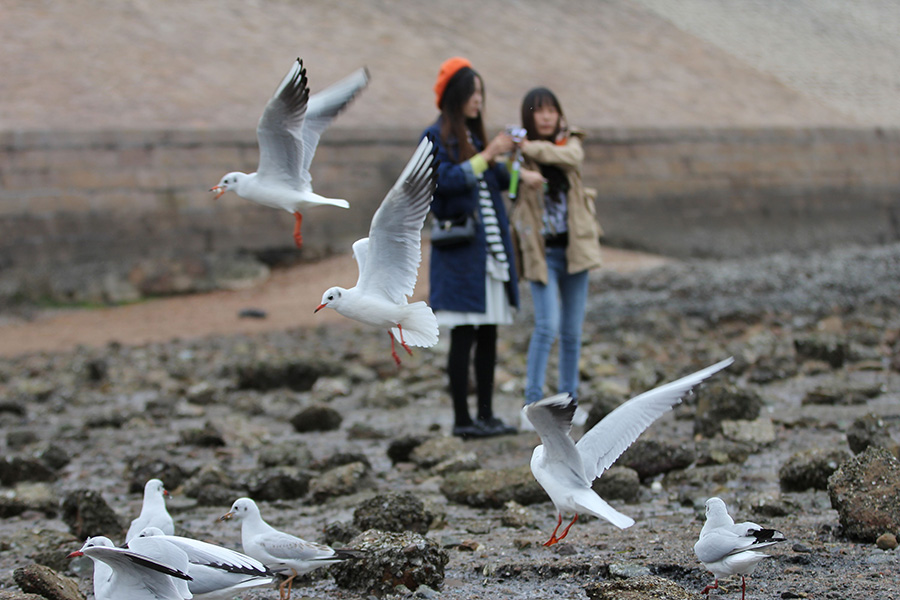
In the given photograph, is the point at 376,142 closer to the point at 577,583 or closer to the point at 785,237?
the point at 785,237

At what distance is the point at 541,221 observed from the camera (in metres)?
6.19

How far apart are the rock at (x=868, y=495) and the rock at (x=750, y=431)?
174 cm

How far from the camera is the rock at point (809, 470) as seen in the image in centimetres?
501

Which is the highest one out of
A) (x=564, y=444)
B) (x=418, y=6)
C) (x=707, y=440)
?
(x=418, y=6)

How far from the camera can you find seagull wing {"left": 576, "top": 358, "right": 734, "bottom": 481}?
388 cm

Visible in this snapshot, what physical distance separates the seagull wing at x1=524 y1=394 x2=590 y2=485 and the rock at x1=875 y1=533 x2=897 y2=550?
1179mm

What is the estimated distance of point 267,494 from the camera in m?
5.60

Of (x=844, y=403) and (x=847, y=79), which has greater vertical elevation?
(x=847, y=79)

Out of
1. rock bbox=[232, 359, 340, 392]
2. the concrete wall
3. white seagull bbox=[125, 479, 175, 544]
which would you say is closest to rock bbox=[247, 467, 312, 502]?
white seagull bbox=[125, 479, 175, 544]

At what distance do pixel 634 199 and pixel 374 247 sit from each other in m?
17.2

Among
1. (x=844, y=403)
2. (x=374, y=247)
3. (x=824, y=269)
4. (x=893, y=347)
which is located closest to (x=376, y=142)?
(x=824, y=269)

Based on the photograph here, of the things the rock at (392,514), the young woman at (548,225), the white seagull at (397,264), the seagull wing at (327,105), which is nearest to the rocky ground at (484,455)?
the rock at (392,514)

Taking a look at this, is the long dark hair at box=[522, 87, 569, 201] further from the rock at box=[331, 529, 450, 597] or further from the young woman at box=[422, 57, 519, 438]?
the rock at box=[331, 529, 450, 597]

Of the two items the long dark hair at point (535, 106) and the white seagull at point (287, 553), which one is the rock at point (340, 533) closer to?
the white seagull at point (287, 553)
